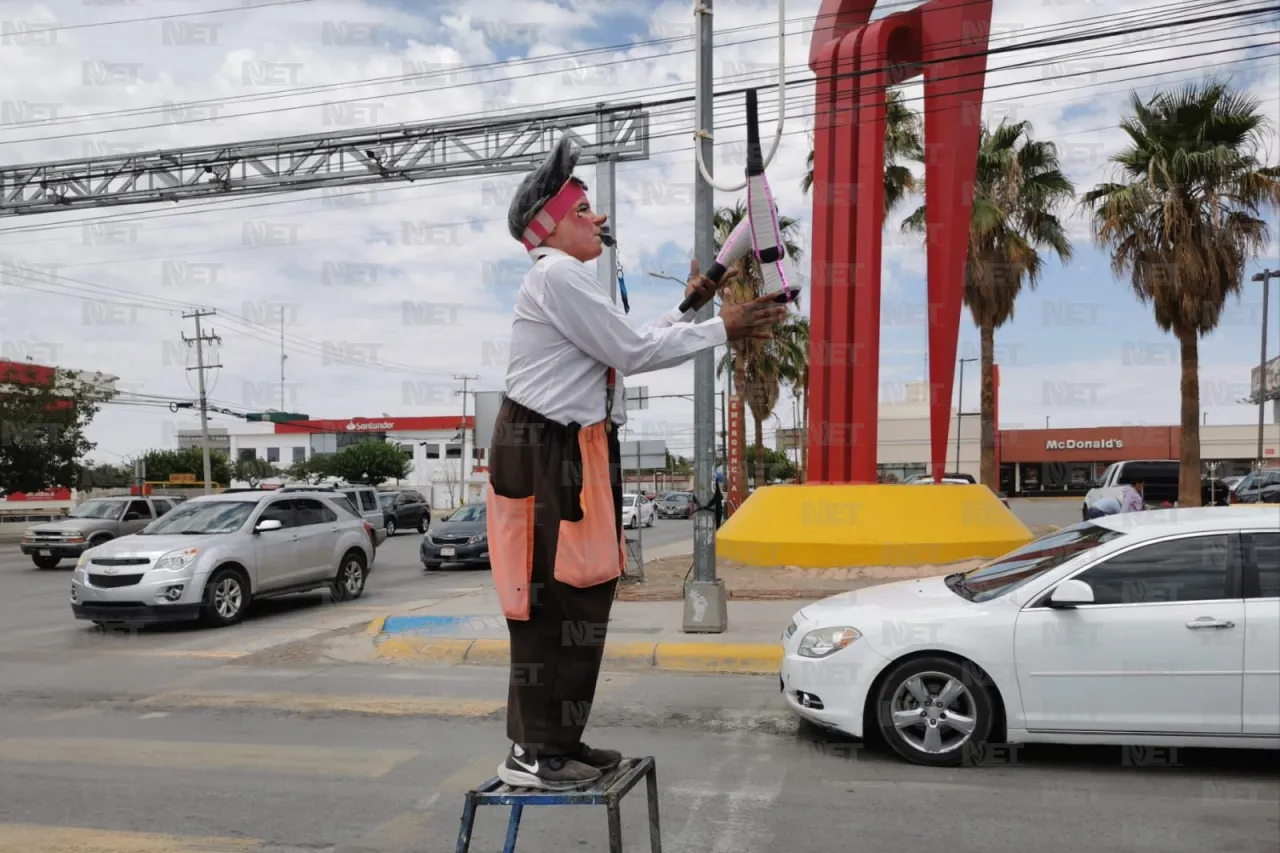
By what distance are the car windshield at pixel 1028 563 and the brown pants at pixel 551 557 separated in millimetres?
3576

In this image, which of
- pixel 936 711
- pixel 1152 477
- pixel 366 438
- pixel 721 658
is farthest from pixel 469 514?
pixel 366 438

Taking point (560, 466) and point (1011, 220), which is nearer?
point (560, 466)

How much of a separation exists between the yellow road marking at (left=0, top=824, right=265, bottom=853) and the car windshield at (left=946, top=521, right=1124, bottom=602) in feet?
13.2

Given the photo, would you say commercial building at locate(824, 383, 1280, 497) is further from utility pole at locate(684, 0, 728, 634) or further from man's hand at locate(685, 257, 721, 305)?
man's hand at locate(685, 257, 721, 305)

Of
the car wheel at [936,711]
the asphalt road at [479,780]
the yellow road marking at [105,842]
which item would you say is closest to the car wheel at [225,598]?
the asphalt road at [479,780]

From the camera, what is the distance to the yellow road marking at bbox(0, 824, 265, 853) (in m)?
4.47

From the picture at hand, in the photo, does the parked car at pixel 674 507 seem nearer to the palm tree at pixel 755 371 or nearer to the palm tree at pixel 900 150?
the palm tree at pixel 755 371

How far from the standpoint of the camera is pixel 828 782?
533 centimetres

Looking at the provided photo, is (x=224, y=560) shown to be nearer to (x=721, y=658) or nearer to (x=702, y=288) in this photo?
(x=721, y=658)

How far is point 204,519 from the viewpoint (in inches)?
526

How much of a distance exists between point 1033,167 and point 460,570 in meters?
15.9

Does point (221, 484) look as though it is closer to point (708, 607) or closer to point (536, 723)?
point (708, 607)

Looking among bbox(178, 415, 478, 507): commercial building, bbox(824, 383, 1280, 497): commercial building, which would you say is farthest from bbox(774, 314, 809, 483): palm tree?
bbox(178, 415, 478, 507): commercial building

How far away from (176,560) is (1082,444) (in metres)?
55.5
